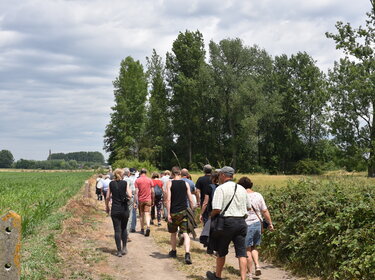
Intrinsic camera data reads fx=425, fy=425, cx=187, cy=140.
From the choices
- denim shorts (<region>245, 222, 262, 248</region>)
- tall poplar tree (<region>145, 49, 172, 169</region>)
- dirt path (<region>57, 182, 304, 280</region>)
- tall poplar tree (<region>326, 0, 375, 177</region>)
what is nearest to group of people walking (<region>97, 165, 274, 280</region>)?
denim shorts (<region>245, 222, 262, 248</region>)

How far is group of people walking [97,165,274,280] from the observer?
7008mm

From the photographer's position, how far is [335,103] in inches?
1628

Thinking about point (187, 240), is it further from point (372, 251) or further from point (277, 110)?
point (277, 110)

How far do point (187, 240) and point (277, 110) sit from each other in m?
45.2

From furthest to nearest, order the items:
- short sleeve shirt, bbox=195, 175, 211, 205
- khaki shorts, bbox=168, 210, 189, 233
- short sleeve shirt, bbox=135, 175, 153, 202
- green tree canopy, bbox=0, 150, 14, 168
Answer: green tree canopy, bbox=0, 150, 14, 168
short sleeve shirt, bbox=135, 175, 153, 202
short sleeve shirt, bbox=195, 175, 211, 205
khaki shorts, bbox=168, 210, 189, 233

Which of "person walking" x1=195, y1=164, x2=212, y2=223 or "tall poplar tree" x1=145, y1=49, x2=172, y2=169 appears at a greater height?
"tall poplar tree" x1=145, y1=49, x2=172, y2=169

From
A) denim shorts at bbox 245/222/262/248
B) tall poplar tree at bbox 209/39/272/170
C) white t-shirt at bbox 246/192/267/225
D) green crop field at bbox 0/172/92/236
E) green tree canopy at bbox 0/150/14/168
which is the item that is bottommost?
green crop field at bbox 0/172/92/236

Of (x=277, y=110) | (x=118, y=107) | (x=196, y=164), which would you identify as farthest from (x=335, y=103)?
(x=118, y=107)

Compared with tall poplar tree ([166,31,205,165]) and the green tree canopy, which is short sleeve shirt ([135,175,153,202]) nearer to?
tall poplar tree ([166,31,205,165])

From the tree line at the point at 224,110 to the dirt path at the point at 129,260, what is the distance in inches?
1565

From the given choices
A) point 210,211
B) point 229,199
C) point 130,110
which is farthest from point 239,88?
point 229,199

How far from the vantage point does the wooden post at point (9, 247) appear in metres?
3.50

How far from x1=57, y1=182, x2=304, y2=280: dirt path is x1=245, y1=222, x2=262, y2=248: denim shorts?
A: 0.72m

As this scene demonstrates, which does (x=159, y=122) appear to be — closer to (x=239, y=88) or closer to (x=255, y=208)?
(x=239, y=88)
